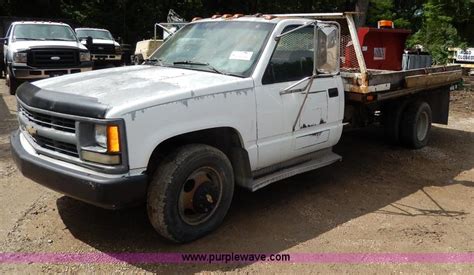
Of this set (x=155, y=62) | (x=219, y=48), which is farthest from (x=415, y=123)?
(x=155, y=62)

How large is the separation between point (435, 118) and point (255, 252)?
535cm

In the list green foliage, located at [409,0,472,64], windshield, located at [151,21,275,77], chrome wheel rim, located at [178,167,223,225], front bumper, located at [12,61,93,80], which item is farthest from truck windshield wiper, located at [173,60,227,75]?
green foliage, located at [409,0,472,64]

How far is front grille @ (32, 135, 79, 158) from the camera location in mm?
3770

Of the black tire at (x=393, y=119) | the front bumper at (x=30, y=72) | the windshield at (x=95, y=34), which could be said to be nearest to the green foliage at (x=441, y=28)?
the black tire at (x=393, y=119)

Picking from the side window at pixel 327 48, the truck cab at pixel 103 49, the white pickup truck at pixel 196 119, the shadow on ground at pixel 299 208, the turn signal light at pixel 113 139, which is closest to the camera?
the turn signal light at pixel 113 139

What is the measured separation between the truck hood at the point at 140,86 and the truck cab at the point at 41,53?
25.7ft

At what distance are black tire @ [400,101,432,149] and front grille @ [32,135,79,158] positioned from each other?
5.31 metres

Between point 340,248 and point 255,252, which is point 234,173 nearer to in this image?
point 255,252

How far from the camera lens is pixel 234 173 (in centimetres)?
464

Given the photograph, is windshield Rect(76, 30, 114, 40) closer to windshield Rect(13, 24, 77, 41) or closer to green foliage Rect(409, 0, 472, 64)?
windshield Rect(13, 24, 77, 41)

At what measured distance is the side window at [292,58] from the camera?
15.4 ft

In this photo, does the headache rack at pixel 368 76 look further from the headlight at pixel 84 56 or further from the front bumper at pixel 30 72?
the headlight at pixel 84 56

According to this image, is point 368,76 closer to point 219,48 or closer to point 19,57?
point 219,48

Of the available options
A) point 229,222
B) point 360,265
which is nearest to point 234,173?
point 229,222
